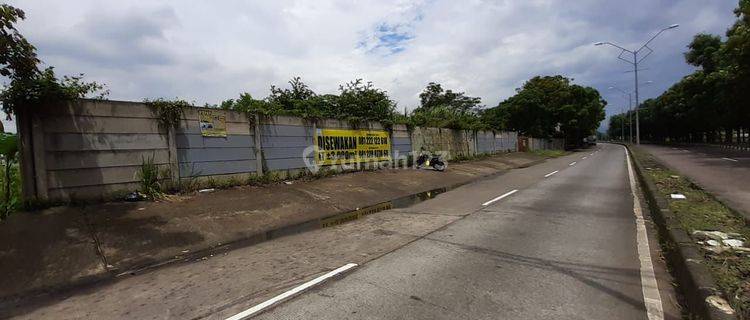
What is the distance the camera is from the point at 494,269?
18.7 ft

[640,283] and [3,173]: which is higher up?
[3,173]

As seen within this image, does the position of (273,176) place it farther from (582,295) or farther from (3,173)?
(582,295)

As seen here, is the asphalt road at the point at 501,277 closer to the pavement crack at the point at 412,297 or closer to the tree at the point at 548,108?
the pavement crack at the point at 412,297

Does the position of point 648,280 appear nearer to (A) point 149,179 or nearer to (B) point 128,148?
(A) point 149,179

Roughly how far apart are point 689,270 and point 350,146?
14.2 m

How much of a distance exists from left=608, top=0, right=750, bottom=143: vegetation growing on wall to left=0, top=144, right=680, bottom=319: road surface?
888 inches

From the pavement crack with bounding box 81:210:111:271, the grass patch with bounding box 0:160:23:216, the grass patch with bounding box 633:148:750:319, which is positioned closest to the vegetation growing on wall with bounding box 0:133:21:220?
the grass patch with bounding box 0:160:23:216

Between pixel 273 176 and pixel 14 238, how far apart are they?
7.50 meters

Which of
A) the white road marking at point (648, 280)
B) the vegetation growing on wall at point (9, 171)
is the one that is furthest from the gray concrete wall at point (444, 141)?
the vegetation growing on wall at point (9, 171)

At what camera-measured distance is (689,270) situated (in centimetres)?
486

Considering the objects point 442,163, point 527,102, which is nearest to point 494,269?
point 442,163

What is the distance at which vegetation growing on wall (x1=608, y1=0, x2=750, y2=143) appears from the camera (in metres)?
24.6

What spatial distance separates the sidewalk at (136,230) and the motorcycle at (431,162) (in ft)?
30.4

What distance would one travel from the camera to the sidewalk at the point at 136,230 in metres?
6.32
